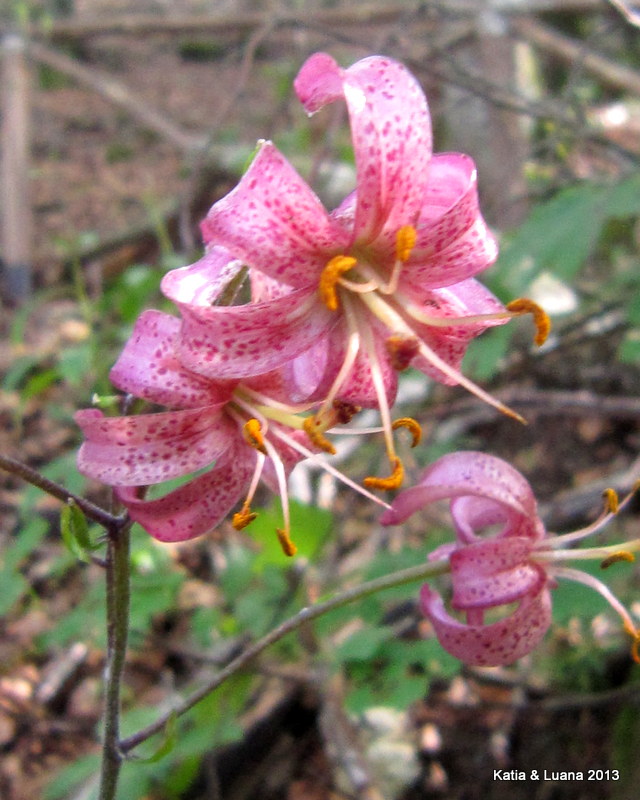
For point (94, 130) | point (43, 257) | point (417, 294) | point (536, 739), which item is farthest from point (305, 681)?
point (94, 130)

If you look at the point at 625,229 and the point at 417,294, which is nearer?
the point at 417,294

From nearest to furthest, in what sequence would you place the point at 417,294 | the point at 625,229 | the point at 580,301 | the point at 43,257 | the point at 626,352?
the point at 417,294, the point at 626,352, the point at 580,301, the point at 625,229, the point at 43,257

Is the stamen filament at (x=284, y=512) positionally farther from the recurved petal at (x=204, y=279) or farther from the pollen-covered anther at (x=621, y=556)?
the pollen-covered anther at (x=621, y=556)

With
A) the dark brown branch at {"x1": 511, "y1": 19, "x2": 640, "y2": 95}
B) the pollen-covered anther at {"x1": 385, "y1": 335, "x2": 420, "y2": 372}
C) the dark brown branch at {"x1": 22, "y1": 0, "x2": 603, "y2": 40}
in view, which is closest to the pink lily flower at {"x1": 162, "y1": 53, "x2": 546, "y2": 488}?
the pollen-covered anther at {"x1": 385, "y1": 335, "x2": 420, "y2": 372}

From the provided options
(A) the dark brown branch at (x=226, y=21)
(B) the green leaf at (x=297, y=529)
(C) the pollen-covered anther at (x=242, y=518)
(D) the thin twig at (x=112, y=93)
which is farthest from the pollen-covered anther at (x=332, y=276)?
(D) the thin twig at (x=112, y=93)

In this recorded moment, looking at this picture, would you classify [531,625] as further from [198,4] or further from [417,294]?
[198,4]

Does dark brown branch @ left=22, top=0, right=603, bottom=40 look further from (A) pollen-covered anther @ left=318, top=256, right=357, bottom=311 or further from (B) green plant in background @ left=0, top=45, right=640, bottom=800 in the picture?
(A) pollen-covered anther @ left=318, top=256, right=357, bottom=311

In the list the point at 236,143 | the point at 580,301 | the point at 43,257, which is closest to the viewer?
the point at 580,301
